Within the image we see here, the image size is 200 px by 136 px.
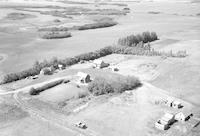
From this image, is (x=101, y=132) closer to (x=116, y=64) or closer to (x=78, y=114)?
(x=78, y=114)

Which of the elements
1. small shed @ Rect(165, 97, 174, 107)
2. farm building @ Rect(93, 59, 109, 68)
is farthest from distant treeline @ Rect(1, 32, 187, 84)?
small shed @ Rect(165, 97, 174, 107)

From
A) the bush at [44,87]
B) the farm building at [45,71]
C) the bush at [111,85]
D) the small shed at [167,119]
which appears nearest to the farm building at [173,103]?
the small shed at [167,119]

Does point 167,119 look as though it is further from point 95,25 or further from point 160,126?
point 95,25

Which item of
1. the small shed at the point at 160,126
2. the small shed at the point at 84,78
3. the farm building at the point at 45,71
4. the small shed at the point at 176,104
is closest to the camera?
the small shed at the point at 160,126

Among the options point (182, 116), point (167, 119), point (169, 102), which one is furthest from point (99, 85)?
point (182, 116)

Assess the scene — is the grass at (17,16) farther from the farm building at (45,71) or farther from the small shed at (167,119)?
the small shed at (167,119)
